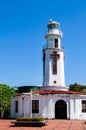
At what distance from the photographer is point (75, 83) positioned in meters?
71.5

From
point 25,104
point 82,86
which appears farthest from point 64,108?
point 82,86

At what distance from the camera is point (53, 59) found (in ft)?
152

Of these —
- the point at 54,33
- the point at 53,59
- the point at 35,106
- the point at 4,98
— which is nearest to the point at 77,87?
the point at 4,98

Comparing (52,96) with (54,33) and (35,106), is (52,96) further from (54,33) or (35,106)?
(54,33)

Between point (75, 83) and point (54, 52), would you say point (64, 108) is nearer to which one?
point (54, 52)

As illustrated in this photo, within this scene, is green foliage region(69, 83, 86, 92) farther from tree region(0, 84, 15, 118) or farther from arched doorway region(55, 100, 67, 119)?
arched doorway region(55, 100, 67, 119)

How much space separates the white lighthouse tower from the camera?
45906 mm

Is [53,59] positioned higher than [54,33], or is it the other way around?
[54,33]

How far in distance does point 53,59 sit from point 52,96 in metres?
7.73

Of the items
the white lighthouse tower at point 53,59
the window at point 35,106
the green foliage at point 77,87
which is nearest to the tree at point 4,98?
the white lighthouse tower at point 53,59

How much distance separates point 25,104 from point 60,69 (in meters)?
8.49

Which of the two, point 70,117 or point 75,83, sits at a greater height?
point 75,83

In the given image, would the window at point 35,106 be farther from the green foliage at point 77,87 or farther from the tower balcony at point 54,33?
the green foliage at point 77,87

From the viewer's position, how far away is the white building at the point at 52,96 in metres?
40.6
